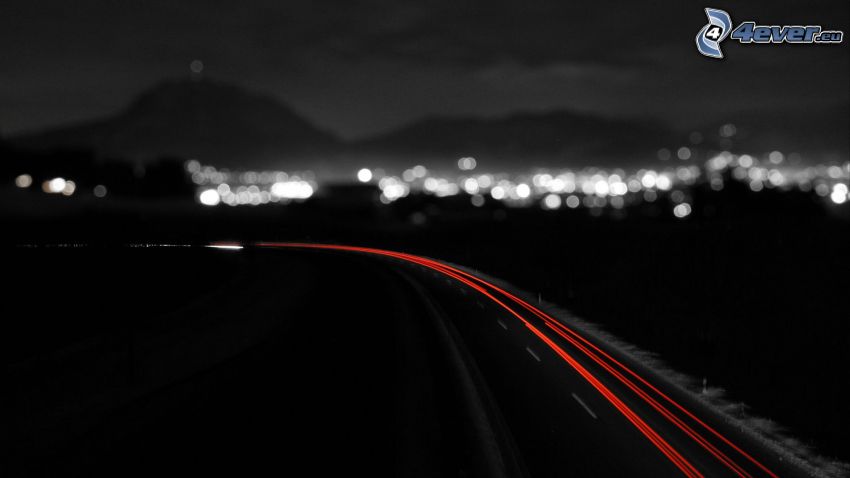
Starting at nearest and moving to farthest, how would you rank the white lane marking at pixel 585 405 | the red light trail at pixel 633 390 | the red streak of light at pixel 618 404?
the red streak of light at pixel 618 404 < the red light trail at pixel 633 390 < the white lane marking at pixel 585 405

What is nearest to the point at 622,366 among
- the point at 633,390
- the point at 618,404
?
the point at 633,390

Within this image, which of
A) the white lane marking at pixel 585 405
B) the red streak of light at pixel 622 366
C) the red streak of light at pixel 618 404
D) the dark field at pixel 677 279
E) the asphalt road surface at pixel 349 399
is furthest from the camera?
the dark field at pixel 677 279

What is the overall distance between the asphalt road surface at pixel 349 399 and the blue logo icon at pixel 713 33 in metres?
15.7

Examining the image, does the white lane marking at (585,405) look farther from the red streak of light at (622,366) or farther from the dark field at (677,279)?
the dark field at (677,279)

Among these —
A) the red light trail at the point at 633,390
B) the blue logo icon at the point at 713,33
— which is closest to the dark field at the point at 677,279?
the red light trail at the point at 633,390

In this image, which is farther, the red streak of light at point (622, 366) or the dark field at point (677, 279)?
the dark field at point (677, 279)

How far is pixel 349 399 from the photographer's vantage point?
14227mm

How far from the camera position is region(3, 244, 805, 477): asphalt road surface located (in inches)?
418

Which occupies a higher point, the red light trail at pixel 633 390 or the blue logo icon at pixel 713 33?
the blue logo icon at pixel 713 33

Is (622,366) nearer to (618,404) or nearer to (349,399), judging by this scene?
(618,404)

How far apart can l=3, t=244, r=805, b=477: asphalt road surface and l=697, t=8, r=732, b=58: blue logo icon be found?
15.7 metres

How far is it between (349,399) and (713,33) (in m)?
25.9

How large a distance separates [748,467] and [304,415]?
848cm

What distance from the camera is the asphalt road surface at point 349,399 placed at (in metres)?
10.6
